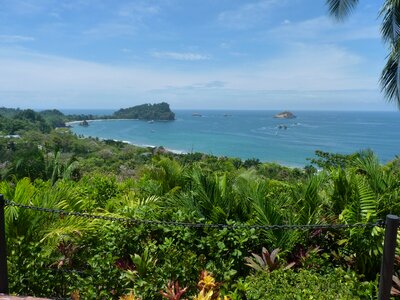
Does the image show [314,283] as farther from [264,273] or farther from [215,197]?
[215,197]

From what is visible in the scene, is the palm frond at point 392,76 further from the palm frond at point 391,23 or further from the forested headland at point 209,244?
the forested headland at point 209,244

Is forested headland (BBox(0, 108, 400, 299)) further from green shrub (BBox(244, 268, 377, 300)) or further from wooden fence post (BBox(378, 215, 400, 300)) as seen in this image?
wooden fence post (BBox(378, 215, 400, 300))

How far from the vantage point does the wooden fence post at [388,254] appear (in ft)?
7.61

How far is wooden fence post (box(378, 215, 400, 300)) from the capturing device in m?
2.32

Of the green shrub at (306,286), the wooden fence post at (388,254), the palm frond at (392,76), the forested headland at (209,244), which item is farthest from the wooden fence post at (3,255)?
the palm frond at (392,76)

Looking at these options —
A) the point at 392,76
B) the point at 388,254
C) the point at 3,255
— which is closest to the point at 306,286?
the point at 388,254

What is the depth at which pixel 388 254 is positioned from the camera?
2385 millimetres

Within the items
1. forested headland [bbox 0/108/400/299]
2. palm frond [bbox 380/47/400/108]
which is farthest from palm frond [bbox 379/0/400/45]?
forested headland [bbox 0/108/400/299]


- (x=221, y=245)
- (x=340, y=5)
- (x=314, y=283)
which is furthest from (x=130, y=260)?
(x=340, y=5)

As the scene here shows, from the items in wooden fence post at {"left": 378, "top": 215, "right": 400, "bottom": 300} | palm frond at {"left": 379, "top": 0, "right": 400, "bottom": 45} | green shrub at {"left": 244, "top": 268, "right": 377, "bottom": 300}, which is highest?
palm frond at {"left": 379, "top": 0, "right": 400, "bottom": 45}

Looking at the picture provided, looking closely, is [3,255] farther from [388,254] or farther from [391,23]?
[391,23]

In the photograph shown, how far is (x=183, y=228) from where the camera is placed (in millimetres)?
3311

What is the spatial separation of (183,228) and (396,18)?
976cm

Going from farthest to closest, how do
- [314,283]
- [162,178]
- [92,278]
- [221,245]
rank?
[162,178]
[221,245]
[92,278]
[314,283]
